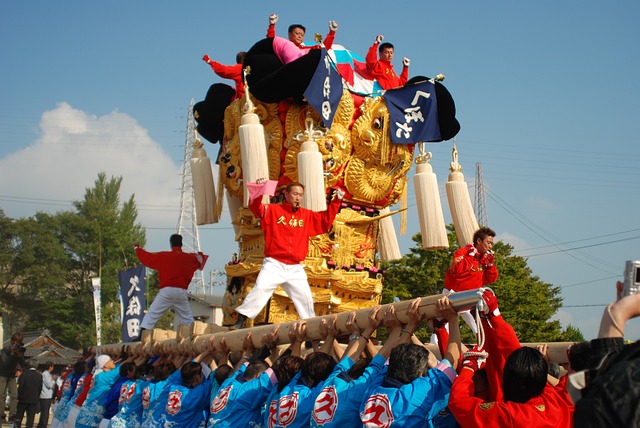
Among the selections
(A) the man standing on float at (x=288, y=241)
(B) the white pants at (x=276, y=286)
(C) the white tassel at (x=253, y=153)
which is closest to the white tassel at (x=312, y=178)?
(C) the white tassel at (x=253, y=153)

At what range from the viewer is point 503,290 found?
20078mm

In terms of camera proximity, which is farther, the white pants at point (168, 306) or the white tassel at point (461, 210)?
the white tassel at point (461, 210)

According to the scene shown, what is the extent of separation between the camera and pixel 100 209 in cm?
4278

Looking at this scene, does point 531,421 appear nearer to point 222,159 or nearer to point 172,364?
point 172,364

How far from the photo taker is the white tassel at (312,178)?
962cm

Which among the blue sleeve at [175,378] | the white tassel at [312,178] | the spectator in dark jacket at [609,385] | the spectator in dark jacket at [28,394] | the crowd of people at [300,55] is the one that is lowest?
the spectator in dark jacket at [28,394]

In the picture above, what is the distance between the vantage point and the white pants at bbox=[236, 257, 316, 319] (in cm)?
786

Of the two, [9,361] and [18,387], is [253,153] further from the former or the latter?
[18,387]

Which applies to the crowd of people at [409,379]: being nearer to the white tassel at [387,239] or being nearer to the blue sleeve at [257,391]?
the blue sleeve at [257,391]

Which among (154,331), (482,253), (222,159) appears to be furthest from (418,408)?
(222,159)

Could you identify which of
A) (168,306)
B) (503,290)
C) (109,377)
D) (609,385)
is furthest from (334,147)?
(503,290)

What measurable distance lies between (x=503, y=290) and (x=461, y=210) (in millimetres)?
9956

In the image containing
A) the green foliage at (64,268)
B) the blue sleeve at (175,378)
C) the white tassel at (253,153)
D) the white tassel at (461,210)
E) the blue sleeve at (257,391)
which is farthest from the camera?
the green foliage at (64,268)

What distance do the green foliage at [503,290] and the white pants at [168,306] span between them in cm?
1003
